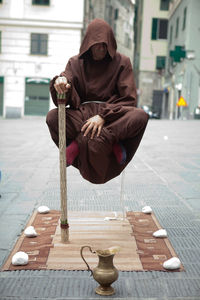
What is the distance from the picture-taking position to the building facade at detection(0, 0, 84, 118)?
85.3 ft

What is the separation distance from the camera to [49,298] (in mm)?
2621

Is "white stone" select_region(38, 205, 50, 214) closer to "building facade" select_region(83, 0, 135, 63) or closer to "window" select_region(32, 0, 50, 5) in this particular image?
"window" select_region(32, 0, 50, 5)

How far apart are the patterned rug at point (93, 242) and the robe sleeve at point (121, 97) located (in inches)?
37.8

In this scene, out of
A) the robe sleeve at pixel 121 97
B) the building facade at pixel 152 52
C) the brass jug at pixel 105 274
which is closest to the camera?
the brass jug at pixel 105 274

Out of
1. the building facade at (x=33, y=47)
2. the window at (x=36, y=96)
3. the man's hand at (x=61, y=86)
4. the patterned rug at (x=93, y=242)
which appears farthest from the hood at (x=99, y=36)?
the window at (x=36, y=96)

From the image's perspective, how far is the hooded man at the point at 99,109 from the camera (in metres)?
3.55

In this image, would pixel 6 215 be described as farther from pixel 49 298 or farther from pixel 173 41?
pixel 173 41

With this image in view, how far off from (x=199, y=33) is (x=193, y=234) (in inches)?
1019

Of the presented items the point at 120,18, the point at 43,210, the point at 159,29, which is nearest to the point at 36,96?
the point at 159,29

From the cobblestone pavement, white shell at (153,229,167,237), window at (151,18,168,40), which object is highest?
window at (151,18,168,40)

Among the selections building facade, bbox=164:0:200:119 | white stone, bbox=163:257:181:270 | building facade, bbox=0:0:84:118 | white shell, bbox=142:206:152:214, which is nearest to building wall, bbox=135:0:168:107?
building facade, bbox=164:0:200:119

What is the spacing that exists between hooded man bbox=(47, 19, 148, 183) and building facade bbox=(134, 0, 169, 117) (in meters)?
33.3

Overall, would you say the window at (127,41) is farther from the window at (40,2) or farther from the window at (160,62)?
the window at (40,2)

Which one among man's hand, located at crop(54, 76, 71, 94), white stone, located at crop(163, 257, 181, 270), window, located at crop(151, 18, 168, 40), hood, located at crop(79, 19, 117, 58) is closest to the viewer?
white stone, located at crop(163, 257, 181, 270)
